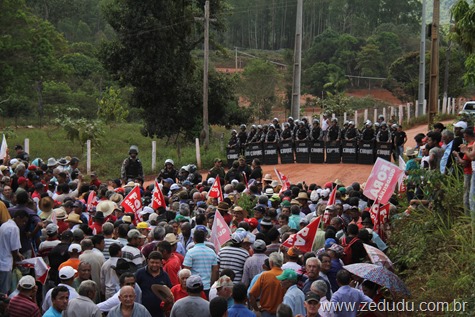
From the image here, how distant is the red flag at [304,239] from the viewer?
1145 cm

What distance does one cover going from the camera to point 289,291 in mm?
9438

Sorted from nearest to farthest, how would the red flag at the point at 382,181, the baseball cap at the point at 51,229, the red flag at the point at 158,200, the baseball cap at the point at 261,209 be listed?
the baseball cap at the point at 51,229
the baseball cap at the point at 261,209
the red flag at the point at 382,181
the red flag at the point at 158,200

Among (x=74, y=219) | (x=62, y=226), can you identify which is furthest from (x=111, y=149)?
(x=74, y=219)

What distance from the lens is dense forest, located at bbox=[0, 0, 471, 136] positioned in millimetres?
38500

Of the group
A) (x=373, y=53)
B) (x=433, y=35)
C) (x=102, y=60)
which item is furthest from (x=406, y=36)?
(x=433, y=35)

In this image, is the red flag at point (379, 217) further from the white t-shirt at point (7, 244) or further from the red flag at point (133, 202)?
the white t-shirt at point (7, 244)

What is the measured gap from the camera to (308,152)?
29.2 meters

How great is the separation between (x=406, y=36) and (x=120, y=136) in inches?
2069

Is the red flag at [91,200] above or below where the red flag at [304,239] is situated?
below

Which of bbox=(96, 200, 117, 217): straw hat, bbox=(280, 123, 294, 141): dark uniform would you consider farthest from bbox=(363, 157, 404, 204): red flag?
bbox=(280, 123, 294, 141): dark uniform

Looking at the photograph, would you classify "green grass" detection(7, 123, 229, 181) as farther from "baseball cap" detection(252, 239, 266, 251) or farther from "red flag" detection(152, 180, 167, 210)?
"baseball cap" detection(252, 239, 266, 251)

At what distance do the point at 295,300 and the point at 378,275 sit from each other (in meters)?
1.29

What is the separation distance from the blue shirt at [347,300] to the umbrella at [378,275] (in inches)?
18.8

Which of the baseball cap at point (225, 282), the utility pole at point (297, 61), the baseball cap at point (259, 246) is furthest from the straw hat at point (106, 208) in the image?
the utility pole at point (297, 61)
